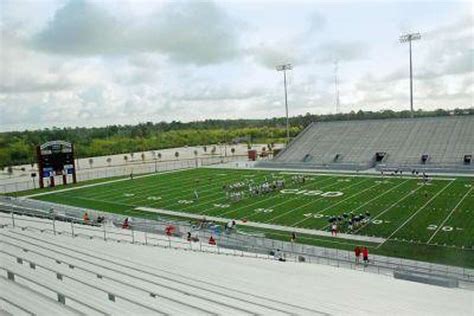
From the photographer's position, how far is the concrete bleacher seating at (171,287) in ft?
19.9

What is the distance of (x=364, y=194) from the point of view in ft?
92.2

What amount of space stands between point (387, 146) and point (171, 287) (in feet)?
126

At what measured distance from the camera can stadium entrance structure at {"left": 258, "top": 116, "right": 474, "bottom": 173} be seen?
38500 mm

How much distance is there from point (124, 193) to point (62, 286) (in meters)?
26.7

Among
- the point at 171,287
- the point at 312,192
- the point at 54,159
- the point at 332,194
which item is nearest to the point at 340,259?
the point at 171,287

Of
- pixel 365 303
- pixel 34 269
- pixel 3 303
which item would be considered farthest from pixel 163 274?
pixel 365 303

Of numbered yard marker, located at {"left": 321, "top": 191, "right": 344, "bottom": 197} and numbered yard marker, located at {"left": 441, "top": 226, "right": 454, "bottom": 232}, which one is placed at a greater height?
numbered yard marker, located at {"left": 321, "top": 191, "right": 344, "bottom": 197}

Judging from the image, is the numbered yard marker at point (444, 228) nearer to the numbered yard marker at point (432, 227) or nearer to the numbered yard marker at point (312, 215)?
the numbered yard marker at point (432, 227)

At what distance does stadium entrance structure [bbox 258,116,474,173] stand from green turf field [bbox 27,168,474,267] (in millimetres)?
4718

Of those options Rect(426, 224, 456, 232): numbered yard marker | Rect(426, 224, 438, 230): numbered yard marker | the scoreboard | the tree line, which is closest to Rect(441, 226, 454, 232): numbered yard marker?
Rect(426, 224, 456, 232): numbered yard marker

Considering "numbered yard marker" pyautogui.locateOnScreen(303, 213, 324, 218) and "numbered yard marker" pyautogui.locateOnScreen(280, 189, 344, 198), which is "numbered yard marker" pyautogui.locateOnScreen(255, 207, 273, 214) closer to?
"numbered yard marker" pyautogui.locateOnScreen(303, 213, 324, 218)

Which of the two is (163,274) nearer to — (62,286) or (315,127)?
(62,286)

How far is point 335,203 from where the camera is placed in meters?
26.0

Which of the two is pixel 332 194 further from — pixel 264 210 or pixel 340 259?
pixel 340 259
